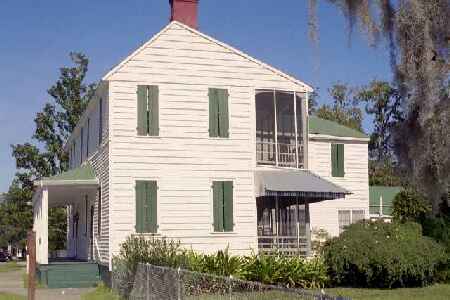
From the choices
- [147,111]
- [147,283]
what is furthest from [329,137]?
[147,283]

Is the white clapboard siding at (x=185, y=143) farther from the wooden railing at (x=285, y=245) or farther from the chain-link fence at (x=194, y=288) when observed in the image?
the chain-link fence at (x=194, y=288)

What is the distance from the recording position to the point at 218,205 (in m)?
22.5

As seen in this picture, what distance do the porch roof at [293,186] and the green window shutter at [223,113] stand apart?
1.75m

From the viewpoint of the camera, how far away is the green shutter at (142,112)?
22.0 m

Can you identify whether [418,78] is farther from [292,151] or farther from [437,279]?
[292,151]

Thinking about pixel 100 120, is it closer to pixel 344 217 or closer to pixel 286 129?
pixel 286 129

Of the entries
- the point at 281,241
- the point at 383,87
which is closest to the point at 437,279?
the point at 281,241

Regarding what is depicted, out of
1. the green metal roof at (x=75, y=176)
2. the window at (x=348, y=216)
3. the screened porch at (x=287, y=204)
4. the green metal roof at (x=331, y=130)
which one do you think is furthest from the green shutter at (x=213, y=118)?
the window at (x=348, y=216)

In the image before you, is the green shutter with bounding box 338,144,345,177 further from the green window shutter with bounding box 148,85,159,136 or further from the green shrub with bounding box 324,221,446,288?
the green window shutter with bounding box 148,85,159,136

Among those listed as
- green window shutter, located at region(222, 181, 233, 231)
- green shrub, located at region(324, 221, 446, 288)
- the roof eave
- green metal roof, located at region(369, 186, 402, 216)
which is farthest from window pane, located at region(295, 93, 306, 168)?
green metal roof, located at region(369, 186, 402, 216)

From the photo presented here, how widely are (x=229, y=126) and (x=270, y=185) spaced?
94.6 inches

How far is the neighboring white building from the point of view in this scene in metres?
21.8

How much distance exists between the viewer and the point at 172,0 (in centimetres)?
2519

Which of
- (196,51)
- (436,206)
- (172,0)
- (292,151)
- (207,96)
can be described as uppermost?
(172,0)
